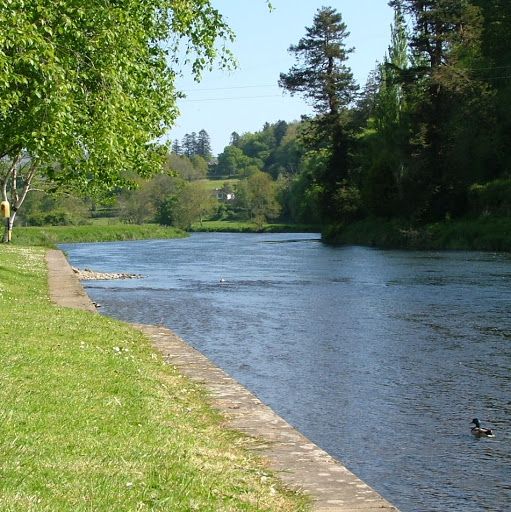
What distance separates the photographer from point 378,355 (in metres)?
14.5

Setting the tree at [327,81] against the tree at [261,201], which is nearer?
the tree at [327,81]

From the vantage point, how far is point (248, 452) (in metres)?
6.80

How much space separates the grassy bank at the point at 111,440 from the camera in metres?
4.94

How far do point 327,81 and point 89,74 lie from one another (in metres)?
49.7

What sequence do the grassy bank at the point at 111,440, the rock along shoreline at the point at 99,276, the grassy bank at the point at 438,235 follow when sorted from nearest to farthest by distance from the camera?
the grassy bank at the point at 111,440
the rock along shoreline at the point at 99,276
the grassy bank at the point at 438,235

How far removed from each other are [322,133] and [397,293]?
1645 inches

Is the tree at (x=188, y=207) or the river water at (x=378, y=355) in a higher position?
the tree at (x=188, y=207)

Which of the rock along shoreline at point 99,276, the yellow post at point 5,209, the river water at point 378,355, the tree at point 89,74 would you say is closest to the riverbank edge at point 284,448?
the river water at point 378,355

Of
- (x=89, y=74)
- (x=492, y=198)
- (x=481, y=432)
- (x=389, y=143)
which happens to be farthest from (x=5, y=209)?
(x=389, y=143)

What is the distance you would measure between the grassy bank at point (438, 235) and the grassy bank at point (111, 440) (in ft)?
117

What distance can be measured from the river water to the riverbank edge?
0.98 metres

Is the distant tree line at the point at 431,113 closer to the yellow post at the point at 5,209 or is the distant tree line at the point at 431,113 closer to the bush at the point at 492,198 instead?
the bush at the point at 492,198


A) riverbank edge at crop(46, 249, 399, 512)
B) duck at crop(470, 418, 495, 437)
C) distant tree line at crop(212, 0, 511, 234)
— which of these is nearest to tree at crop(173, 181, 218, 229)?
distant tree line at crop(212, 0, 511, 234)

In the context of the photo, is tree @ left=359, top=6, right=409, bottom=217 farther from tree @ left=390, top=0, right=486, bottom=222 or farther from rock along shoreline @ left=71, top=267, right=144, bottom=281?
rock along shoreline @ left=71, top=267, right=144, bottom=281
